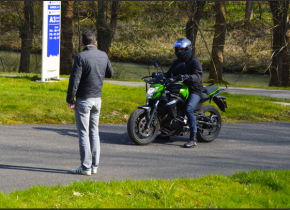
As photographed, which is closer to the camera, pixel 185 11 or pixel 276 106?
pixel 276 106

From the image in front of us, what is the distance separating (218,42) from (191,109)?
17.4 metres

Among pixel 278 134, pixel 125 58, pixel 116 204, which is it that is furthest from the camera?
pixel 125 58

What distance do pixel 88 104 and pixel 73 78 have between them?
382mm

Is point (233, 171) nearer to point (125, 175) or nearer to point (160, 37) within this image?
point (125, 175)

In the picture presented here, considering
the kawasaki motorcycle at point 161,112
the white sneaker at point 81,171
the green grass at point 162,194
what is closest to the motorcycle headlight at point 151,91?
the kawasaki motorcycle at point 161,112

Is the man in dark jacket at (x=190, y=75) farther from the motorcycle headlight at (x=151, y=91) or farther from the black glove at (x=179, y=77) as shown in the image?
the motorcycle headlight at (x=151, y=91)

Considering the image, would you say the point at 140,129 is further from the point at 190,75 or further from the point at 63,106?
the point at 63,106

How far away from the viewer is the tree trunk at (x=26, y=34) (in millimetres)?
27859

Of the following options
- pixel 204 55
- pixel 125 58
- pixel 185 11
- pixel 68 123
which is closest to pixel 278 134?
pixel 68 123

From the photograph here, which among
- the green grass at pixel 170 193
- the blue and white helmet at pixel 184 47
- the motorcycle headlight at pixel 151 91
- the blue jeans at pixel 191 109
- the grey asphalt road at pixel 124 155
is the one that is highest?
the blue and white helmet at pixel 184 47

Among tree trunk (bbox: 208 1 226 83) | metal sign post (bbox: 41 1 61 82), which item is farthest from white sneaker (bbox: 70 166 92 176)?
tree trunk (bbox: 208 1 226 83)

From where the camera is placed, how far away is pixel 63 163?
21.2ft

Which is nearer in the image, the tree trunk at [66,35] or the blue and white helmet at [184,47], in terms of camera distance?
the blue and white helmet at [184,47]

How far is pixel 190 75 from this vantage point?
305 inches
